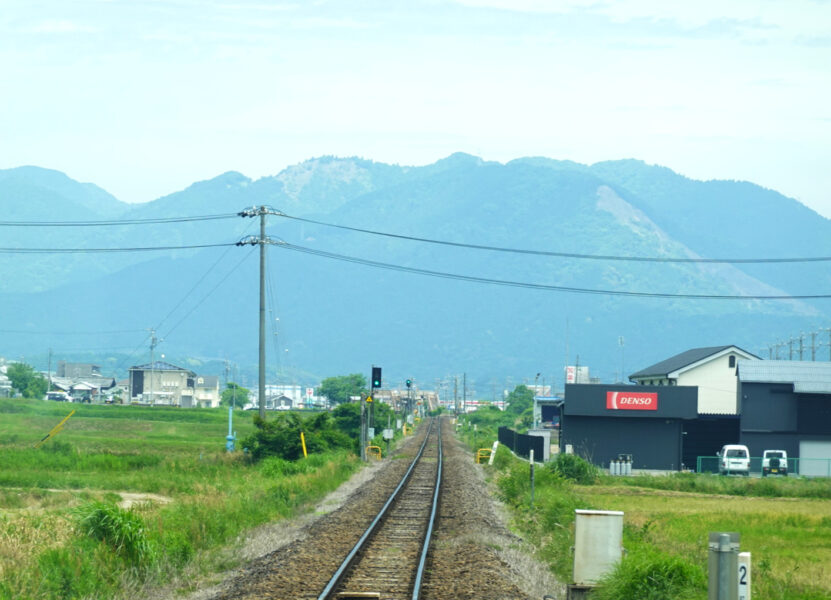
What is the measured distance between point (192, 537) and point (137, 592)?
13.9ft

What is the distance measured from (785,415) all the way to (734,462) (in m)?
8.43

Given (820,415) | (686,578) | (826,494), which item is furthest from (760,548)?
(820,415)

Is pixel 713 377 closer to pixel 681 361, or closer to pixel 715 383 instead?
pixel 715 383

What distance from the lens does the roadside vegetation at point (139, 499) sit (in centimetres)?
1587

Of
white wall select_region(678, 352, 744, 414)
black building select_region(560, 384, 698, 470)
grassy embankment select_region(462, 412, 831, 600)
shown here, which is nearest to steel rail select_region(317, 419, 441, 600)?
grassy embankment select_region(462, 412, 831, 600)

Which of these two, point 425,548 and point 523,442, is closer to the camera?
point 425,548

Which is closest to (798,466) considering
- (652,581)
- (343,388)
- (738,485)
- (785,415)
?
(785,415)

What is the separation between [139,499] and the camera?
3141 centimetres

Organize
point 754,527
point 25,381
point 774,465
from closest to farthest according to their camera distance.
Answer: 1. point 754,527
2. point 774,465
3. point 25,381

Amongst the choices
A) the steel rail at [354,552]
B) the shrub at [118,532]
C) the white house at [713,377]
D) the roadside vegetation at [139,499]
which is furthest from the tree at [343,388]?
the shrub at [118,532]

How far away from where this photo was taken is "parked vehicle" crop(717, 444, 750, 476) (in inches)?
2269

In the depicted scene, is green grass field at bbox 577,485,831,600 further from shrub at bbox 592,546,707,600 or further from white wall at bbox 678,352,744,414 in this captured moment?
white wall at bbox 678,352,744,414

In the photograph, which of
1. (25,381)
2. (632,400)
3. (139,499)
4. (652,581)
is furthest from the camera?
(25,381)

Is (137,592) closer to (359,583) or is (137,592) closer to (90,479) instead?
(359,583)
